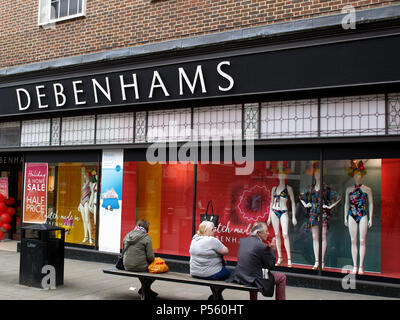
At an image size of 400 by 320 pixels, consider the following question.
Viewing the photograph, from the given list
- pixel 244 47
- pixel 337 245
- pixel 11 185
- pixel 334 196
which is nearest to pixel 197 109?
pixel 244 47

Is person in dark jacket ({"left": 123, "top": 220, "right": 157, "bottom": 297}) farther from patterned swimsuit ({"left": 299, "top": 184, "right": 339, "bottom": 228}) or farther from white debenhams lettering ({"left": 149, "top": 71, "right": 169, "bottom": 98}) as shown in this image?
white debenhams lettering ({"left": 149, "top": 71, "right": 169, "bottom": 98})

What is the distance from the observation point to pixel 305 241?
8.63 metres

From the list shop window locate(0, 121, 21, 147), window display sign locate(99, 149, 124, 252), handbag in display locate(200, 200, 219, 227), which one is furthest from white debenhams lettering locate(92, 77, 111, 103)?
handbag in display locate(200, 200, 219, 227)

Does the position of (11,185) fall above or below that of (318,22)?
below

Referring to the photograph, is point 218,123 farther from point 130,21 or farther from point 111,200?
point 130,21

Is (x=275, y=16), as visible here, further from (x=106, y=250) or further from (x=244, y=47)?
(x=106, y=250)

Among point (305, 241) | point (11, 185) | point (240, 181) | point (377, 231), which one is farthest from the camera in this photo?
point (11, 185)

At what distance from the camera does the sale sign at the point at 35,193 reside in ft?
38.8

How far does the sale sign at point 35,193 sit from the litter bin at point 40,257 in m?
4.06

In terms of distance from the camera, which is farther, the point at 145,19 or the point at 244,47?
the point at 145,19

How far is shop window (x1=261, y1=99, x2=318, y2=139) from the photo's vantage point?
323 inches

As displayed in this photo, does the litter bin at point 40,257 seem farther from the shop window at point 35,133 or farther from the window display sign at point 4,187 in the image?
the window display sign at point 4,187

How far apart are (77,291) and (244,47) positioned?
215 inches

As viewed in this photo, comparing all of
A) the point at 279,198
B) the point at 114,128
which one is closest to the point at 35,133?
the point at 114,128
